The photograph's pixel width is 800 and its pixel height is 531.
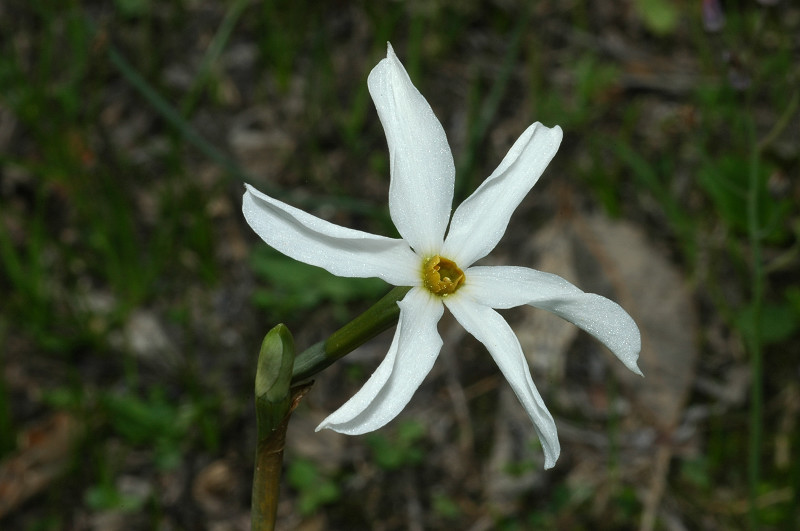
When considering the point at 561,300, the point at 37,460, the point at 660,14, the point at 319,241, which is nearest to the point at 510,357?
the point at 561,300

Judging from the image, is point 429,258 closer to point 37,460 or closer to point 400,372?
point 400,372

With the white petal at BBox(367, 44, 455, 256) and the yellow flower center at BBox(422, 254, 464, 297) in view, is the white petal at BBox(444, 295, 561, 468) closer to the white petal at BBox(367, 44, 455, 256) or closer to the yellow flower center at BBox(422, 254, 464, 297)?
the yellow flower center at BBox(422, 254, 464, 297)

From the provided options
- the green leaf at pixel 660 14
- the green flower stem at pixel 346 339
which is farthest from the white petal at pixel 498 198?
the green leaf at pixel 660 14

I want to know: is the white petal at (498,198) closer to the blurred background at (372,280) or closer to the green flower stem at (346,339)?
the green flower stem at (346,339)

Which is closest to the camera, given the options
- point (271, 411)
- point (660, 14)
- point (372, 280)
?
point (271, 411)

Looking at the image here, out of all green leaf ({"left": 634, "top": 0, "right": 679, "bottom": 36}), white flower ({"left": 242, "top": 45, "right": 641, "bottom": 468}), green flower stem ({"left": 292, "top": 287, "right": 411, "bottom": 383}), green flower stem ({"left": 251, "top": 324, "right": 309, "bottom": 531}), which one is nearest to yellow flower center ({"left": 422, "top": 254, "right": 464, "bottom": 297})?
white flower ({"left": 242, "top": 45, "right": 641, "bottom": 468})

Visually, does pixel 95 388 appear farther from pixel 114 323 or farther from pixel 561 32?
pixel 561 32
